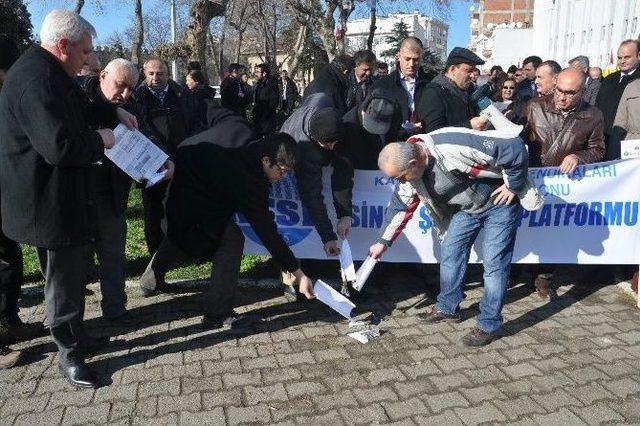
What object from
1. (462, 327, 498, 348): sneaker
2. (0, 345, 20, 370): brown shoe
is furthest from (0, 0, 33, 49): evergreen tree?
(462, 327, 498, 348): sneaker

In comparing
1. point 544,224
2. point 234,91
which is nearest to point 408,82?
point 544,224

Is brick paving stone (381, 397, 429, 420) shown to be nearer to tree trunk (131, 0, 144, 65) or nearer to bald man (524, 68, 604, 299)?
bald man (524, 68, 604, 299)

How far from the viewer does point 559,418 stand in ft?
10.1

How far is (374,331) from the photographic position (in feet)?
13.5

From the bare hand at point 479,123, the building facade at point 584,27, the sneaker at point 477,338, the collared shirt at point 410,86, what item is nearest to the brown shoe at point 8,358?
the sneaker at point 477,338

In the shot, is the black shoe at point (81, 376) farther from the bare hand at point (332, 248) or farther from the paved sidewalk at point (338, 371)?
the bare hand at point (332, 248)

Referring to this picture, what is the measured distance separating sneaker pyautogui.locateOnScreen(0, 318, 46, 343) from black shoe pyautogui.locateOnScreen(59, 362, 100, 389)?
73 centimetres

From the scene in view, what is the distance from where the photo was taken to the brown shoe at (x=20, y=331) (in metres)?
3.86

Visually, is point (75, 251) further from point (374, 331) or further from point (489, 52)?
point (489, 52)

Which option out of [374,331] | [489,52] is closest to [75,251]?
[374,331]

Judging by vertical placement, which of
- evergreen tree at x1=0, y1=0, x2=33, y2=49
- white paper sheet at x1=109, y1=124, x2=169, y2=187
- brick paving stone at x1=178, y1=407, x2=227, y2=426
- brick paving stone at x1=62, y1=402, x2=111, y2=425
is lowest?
brick paving stone at x1=178, y1=407, x2=227, y2=426

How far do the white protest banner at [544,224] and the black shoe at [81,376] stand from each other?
184 centimetres

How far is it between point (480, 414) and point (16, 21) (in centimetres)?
2145

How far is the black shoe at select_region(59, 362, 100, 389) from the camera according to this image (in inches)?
132
